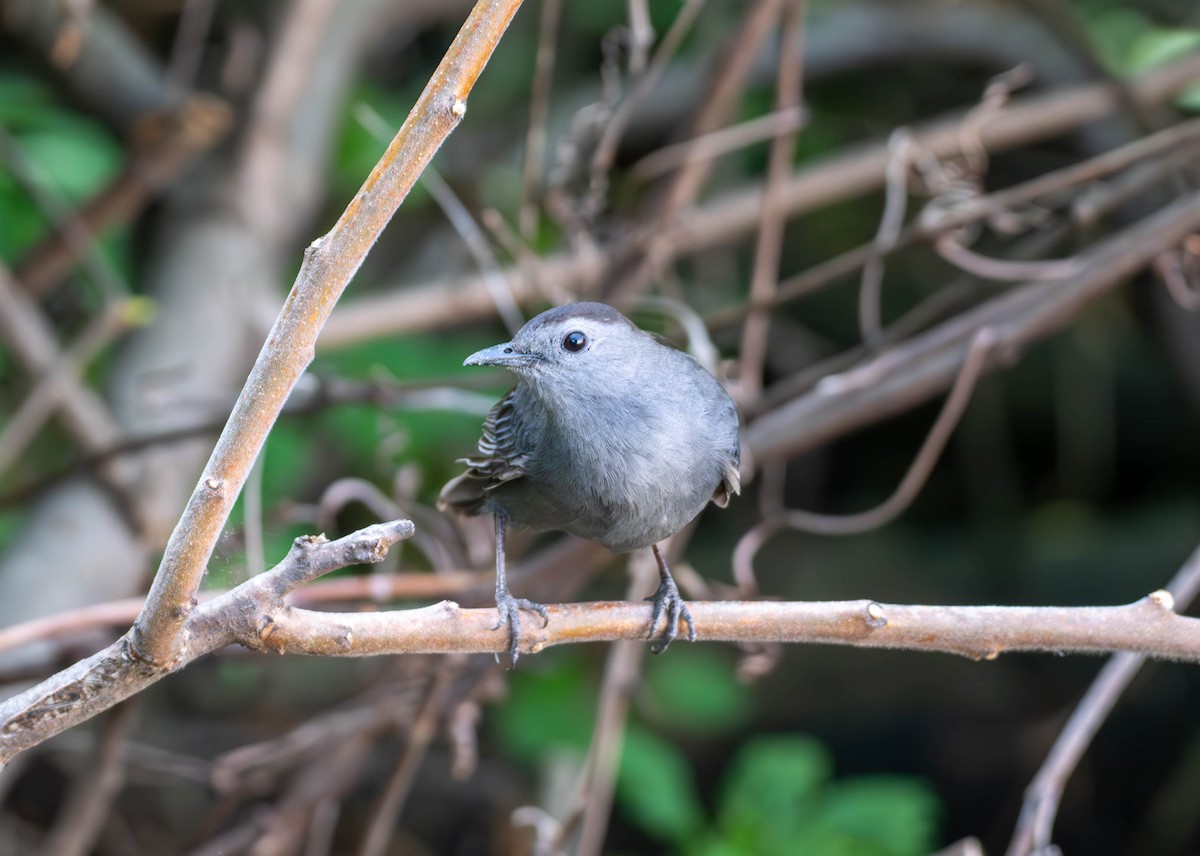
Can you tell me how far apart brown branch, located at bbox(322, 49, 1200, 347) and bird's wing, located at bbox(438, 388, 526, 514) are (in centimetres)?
149

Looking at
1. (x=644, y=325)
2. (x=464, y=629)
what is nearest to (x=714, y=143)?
(x=644, y=325)

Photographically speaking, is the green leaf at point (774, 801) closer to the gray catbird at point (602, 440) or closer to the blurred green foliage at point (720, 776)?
the blurred green foliage at point (720, 776)

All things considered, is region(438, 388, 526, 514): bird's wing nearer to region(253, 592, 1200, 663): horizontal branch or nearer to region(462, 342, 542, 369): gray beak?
region(462, 342, 542, 369): gray beak

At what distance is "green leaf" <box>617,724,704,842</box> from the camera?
3594 millimetres

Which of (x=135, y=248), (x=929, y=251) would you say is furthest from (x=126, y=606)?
(x=929, y=251)

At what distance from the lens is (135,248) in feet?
14.7

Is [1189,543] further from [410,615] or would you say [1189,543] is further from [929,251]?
[410,615]

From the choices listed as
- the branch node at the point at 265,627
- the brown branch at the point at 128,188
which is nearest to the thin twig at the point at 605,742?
the branch node at the point at 265,627

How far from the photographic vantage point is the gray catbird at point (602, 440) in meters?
2.03

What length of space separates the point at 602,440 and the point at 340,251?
2.70ft

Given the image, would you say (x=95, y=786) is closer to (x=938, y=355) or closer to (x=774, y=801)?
(x=774, y=801)

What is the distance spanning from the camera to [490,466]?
7.32 feet

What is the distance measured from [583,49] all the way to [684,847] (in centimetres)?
304

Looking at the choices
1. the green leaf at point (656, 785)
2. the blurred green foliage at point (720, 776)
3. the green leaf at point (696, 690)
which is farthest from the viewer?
the green leaf at point (696, 690)
